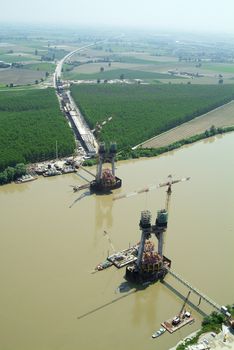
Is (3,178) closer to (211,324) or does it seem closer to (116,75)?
(211,324)

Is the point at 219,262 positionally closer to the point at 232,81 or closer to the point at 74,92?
the point at 74,92

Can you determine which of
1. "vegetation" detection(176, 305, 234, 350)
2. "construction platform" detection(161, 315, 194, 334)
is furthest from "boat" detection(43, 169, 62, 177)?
"vegetation" detection(176, 305, 234, 350)

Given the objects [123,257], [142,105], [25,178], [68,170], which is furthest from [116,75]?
[123,257]

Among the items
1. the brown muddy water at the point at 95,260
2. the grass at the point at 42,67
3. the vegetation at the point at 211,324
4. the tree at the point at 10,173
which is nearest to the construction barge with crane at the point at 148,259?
the brown muddy water at the point at 95,260

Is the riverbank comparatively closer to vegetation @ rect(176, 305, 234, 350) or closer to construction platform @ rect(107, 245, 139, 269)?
vegetation @ rect(176, 305, 234, 350)

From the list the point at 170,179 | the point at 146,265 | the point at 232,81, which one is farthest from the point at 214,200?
the point at 232,81

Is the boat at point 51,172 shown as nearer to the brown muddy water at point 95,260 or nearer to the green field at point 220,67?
the brown muddy water at point 95,260
